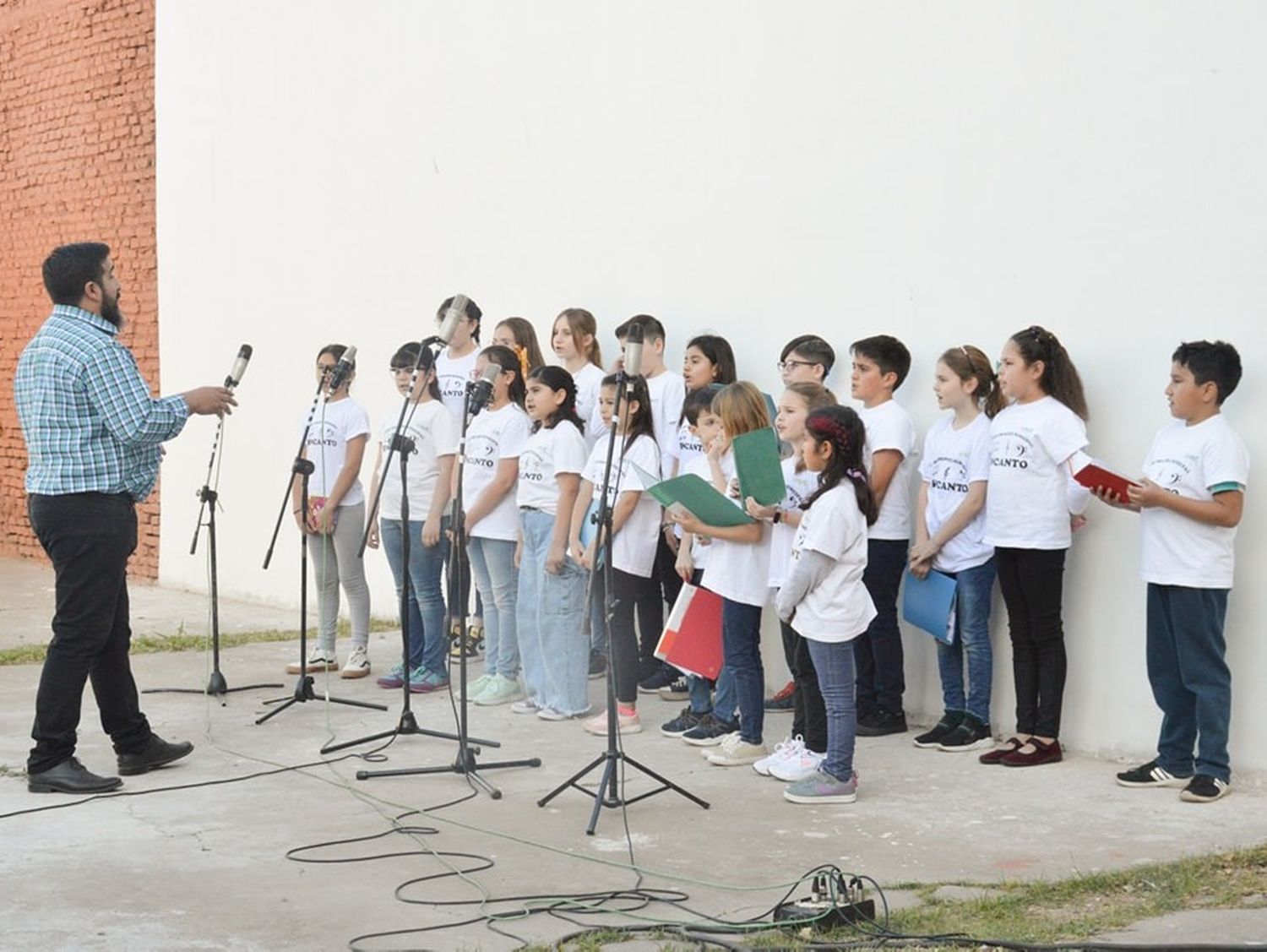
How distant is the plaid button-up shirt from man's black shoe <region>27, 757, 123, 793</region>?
103 cm

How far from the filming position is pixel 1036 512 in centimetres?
662

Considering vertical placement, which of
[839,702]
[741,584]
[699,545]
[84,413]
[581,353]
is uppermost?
[581,353]

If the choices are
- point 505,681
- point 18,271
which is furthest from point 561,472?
point 18,271

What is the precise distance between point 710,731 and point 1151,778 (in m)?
1.82

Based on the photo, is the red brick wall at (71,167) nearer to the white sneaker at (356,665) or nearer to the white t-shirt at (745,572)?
the white sneaker at (356,665)

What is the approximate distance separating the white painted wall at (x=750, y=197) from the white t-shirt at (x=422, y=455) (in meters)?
1.27

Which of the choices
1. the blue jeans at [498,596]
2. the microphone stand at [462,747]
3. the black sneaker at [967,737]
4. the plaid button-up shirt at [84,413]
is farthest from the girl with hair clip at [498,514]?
the black sneaker at [967,737]

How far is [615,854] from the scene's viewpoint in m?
5.45

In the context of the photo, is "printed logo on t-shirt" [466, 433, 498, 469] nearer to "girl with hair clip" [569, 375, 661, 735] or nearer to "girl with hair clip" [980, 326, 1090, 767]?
"girl with hair clip" [569, 375, 661, 735]

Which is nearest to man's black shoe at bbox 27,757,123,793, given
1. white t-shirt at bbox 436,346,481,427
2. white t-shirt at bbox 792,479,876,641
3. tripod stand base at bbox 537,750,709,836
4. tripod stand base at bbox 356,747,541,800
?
tripod stand base at bbox 356,747,541,800

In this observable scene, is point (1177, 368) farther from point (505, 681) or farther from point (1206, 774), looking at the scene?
point (505, 681)

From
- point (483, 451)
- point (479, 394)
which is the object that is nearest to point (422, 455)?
point (483, 451)

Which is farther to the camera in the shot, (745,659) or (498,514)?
(498,514)

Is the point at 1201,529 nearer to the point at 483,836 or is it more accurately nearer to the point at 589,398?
the point at 483,836
